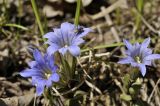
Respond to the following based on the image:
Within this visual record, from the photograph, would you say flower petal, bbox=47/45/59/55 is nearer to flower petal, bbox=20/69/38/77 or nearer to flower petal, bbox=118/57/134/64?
flower petal, bbox=20/69/38/77

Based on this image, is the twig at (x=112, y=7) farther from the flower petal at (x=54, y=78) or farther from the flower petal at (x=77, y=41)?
the flower petal at (x=54, y=78)

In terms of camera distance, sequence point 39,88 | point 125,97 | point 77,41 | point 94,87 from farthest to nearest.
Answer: point 94,87 → point 125,97 → point 77,41 → point 39,88

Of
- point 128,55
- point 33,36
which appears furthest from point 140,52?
point 33,36

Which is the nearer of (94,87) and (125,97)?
(125,97)

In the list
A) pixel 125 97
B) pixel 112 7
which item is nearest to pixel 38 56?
pixel 125 97

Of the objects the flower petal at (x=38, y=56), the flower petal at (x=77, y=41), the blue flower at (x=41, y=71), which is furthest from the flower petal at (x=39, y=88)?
the flower petal at (x=77, y=41)

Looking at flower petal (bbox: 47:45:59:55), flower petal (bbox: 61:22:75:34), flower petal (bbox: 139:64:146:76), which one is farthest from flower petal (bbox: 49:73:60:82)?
flower petal (bbox: 139:64:146:76)

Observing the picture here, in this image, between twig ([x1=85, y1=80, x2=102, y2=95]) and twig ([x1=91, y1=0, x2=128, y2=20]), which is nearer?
twig ([x1=85, y1=80, x2=102, y2=95])

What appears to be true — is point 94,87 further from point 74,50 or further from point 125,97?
point 74,50
